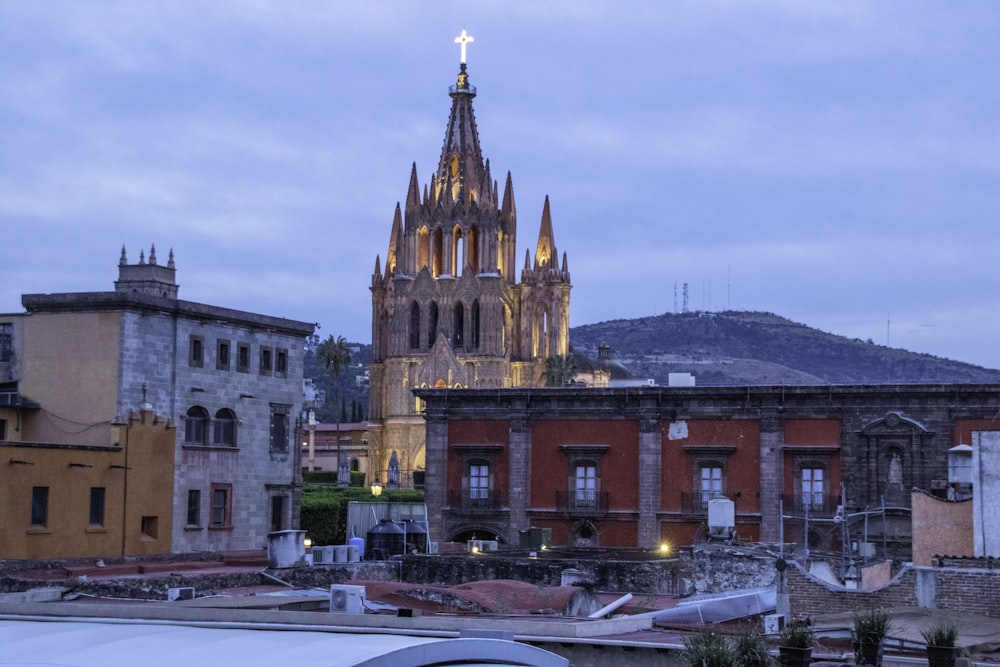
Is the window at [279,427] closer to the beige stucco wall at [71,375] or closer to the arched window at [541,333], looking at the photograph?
the beige stucco wall at [71,375]

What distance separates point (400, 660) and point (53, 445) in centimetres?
2899

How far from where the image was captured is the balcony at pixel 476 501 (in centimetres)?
6234

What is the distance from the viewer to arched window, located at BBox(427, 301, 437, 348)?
138000 mm

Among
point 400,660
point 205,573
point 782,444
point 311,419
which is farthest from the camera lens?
point 311,419

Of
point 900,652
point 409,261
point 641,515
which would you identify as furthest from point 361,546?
point 409,261

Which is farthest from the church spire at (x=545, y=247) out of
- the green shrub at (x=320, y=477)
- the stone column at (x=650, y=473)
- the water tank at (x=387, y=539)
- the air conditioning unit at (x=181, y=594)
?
the air conditioning unit at (x=181, y=594)

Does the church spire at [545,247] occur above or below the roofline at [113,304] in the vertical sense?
above

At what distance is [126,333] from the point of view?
45188 mm

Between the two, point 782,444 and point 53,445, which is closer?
point 53,445

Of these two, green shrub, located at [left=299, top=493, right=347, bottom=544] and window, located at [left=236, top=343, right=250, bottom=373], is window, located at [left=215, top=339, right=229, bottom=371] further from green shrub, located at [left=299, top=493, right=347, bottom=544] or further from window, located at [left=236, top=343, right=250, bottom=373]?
green shrub, located at [left=299, top=493, right=347, bottom=544]

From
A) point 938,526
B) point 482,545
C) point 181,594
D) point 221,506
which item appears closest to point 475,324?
point 482,545

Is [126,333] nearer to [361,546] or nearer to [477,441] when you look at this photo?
[361,546]

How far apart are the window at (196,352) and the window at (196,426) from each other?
1.32 metres

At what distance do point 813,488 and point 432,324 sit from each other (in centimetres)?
8244
